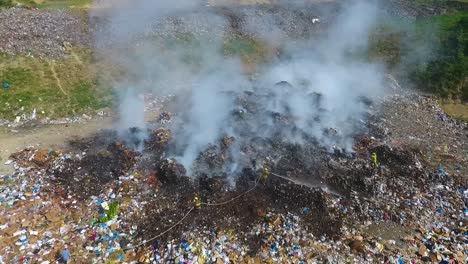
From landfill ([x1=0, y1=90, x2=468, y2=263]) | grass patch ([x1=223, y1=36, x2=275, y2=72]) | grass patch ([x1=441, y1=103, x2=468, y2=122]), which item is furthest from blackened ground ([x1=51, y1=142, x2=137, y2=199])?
grass patch ([x1=441, y1=103, x2=468, y2=122])

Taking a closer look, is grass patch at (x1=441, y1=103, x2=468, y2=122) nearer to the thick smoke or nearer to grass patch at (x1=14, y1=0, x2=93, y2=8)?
the thick smoke

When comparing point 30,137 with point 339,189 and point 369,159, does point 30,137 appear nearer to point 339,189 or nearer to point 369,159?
point 339,189

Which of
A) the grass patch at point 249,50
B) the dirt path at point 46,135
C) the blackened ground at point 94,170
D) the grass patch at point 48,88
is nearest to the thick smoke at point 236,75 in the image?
the grass patch at point 249,50

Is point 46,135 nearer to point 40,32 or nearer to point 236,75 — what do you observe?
point 40,32

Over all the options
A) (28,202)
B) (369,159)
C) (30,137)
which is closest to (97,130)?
(30,137)

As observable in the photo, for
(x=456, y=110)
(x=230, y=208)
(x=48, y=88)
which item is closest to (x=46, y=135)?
(x=48, y=88)

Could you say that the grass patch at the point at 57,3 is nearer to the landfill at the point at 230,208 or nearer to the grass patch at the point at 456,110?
the landfill at the point at 230,208
